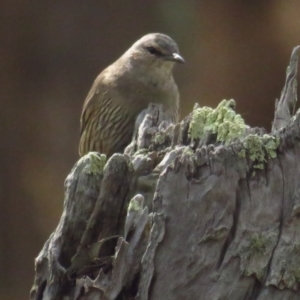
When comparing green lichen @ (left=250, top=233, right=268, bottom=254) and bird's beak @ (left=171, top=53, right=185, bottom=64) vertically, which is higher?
bird's beak @ (left=171, top=53, right=185, bottom=64)

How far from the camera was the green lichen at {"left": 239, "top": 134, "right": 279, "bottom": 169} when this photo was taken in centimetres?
245

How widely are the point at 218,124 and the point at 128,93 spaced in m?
1.47

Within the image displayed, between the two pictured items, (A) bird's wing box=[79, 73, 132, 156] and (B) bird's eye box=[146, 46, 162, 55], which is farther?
(B) bird's eye box=[146, 46, 162, 55]

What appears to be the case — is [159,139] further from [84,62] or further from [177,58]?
[84,62]

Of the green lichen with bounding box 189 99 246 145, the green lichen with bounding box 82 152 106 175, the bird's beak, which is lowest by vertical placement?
the green lichen with bounding box 82 152 106 175

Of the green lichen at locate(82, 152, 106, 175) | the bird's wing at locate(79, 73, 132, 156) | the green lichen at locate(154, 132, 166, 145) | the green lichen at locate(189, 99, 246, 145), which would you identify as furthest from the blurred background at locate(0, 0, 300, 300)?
the green lichen at locate(82, 152, 106, 175)

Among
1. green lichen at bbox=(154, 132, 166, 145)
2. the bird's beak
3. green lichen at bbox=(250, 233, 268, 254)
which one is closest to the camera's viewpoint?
green lichen at bbox=(250, 233, 268, 254)

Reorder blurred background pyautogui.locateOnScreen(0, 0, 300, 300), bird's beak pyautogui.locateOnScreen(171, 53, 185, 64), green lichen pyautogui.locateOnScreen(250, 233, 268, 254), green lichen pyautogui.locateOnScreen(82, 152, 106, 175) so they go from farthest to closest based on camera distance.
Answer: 1. blurred background pyautogui.locateOnScreen(0, 0, 300, 300)
2. bird's beak pyautogui.locateOnScreen(171, 53, 185, 64)
3. green lichen pyautogui.locateOnScreen(82, 152, 106, 175)
4. green lichen pyautogui.locateOnScreen(250, 233, 268, 254)

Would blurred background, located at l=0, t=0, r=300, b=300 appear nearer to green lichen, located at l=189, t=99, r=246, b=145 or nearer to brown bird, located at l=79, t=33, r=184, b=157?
brown bird, located at l=79, t=33, r=184, b=157

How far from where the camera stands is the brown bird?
4.11 metres

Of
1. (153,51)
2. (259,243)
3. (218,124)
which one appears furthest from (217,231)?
(153,51)

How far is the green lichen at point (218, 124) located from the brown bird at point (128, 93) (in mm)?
1248

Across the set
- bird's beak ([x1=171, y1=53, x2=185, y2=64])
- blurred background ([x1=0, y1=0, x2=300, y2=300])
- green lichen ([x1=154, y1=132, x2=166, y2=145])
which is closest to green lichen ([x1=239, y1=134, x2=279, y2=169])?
green lichen ([x1=154, y1=132, x2=166, y2=145])

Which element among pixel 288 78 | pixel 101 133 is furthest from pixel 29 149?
pixel 288 78
